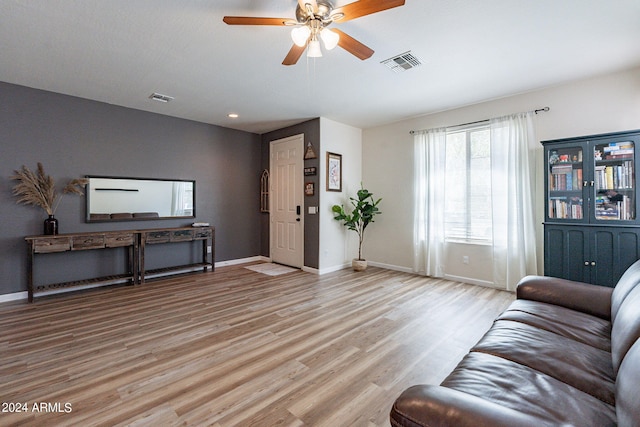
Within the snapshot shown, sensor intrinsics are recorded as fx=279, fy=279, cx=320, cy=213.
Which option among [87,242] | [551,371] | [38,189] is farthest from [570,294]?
[38,189]

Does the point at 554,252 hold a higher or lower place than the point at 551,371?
higher

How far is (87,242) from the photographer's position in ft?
12.3

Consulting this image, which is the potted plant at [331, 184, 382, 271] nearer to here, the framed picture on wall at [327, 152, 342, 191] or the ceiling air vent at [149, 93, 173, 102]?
the framed picture on wall at [327, 152, 342, 191]

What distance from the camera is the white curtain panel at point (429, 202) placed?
182 inches

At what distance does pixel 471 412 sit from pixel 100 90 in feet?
16.5

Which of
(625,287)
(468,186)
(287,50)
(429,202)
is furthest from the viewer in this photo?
(429,202)

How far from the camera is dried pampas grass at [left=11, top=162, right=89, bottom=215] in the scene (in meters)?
3.54

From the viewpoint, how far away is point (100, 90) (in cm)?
375

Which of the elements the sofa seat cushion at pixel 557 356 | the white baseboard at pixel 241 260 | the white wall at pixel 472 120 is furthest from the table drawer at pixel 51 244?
the white wall at pixel 472 120

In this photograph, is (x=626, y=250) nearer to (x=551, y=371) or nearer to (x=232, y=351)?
(x=551, y=371)

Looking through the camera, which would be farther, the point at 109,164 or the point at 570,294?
the point at 109,164

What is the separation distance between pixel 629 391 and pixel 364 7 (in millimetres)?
2282

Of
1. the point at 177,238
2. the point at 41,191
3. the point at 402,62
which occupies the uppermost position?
the point at 402,62

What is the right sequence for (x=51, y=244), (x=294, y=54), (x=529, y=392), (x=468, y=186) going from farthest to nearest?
(x=468, y=186), (x=51, y=244), (x=294, y=54), (x=529, y=392)
